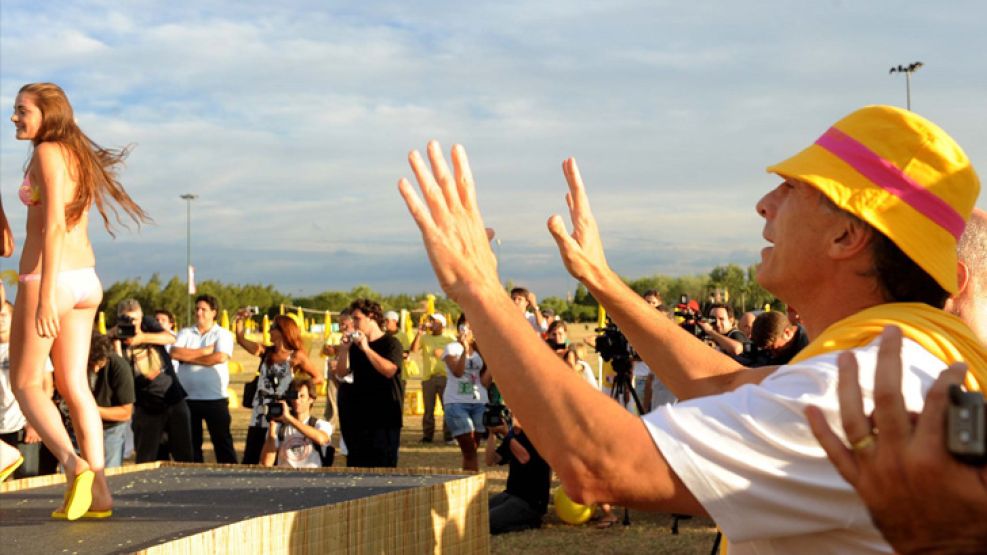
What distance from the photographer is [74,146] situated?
15.0 feet

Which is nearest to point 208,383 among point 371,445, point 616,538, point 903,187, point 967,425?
point 371,445

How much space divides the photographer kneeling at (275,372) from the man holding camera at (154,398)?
0.71m

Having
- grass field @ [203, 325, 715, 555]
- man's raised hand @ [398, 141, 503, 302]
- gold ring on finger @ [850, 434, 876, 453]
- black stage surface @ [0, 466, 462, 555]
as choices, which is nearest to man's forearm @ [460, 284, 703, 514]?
man's raised hand @ [398, 141, 503, 302]

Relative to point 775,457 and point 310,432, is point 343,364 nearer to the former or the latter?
point 310,432

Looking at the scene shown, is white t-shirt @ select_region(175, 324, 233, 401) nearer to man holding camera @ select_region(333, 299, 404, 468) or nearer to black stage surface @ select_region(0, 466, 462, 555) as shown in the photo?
man holding camera @ select_region(333, 299, 404, 468)

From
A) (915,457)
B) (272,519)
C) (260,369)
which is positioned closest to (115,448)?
(260,369)

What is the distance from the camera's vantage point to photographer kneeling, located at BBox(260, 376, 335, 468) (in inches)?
328

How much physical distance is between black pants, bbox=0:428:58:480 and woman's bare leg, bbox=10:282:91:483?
14.8 feet

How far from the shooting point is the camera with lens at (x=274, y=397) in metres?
8.34

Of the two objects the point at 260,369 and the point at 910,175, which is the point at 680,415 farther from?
the point at 260,369

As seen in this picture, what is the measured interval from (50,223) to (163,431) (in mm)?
5746

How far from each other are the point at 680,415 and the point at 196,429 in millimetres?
9594

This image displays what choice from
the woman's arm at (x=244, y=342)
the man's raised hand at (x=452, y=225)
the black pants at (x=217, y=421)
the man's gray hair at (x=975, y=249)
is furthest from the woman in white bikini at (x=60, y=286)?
the woman's arm at (x=244, y=342)

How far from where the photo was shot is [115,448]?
28.5ft
